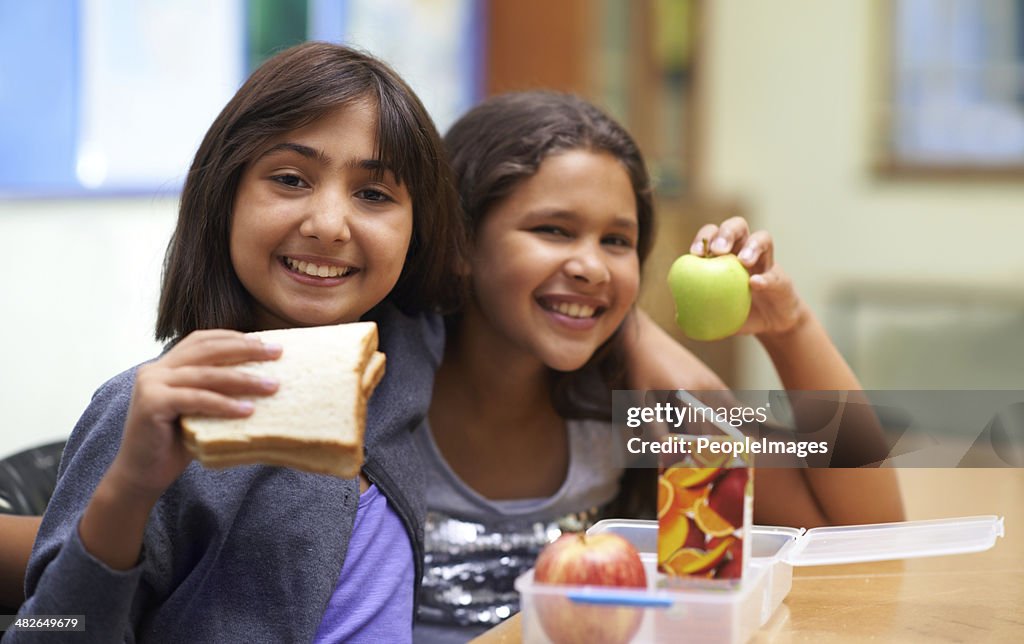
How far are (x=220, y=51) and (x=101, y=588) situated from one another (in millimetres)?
1960

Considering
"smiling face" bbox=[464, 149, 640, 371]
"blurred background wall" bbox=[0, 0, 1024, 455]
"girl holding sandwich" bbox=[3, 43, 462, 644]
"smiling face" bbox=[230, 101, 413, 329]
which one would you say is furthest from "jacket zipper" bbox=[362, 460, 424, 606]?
"blurred background wall" bbox=[0, 0, 1024, 455]

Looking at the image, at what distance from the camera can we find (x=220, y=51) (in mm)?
2629

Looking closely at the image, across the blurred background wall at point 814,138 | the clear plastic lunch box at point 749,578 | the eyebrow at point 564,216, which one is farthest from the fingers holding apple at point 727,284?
the blurred background wall at point 814,138

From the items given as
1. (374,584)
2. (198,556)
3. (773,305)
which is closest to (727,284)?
(773,305)

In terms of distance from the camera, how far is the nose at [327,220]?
1080mm

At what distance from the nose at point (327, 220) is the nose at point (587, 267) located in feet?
1.11

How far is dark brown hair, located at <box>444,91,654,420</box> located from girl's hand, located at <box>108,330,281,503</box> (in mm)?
622

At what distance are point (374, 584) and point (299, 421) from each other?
0.36 m

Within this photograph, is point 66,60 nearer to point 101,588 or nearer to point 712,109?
point 101,588

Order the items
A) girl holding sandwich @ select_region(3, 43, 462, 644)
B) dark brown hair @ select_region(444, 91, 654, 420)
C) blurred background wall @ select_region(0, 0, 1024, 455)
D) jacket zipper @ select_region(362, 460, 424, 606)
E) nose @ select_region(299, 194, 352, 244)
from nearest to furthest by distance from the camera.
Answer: girl holding sandwich @ select_region(3, 43, 462, 644), nose @ select_region(299, 194, 352, 244), jacket zipper @ select_region(362, 460, 424, 606), dark brown hair @ select_region(444, 91, 654, 420), blurred background wall @ select_region(0, 0, 1024, 455)

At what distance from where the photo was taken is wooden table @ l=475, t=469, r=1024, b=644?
1.00 metres

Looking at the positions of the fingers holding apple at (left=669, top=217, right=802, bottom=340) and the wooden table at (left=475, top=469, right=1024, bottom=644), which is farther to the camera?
the fingers holding apple at (left=669, top=217, right=802, bottom=340)

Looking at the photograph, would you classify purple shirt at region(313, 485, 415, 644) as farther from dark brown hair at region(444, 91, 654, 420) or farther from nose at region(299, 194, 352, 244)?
dark brown hair at region(444, 91, 654, 420)

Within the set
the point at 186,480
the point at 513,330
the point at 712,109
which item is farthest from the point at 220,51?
the point at 712,109
